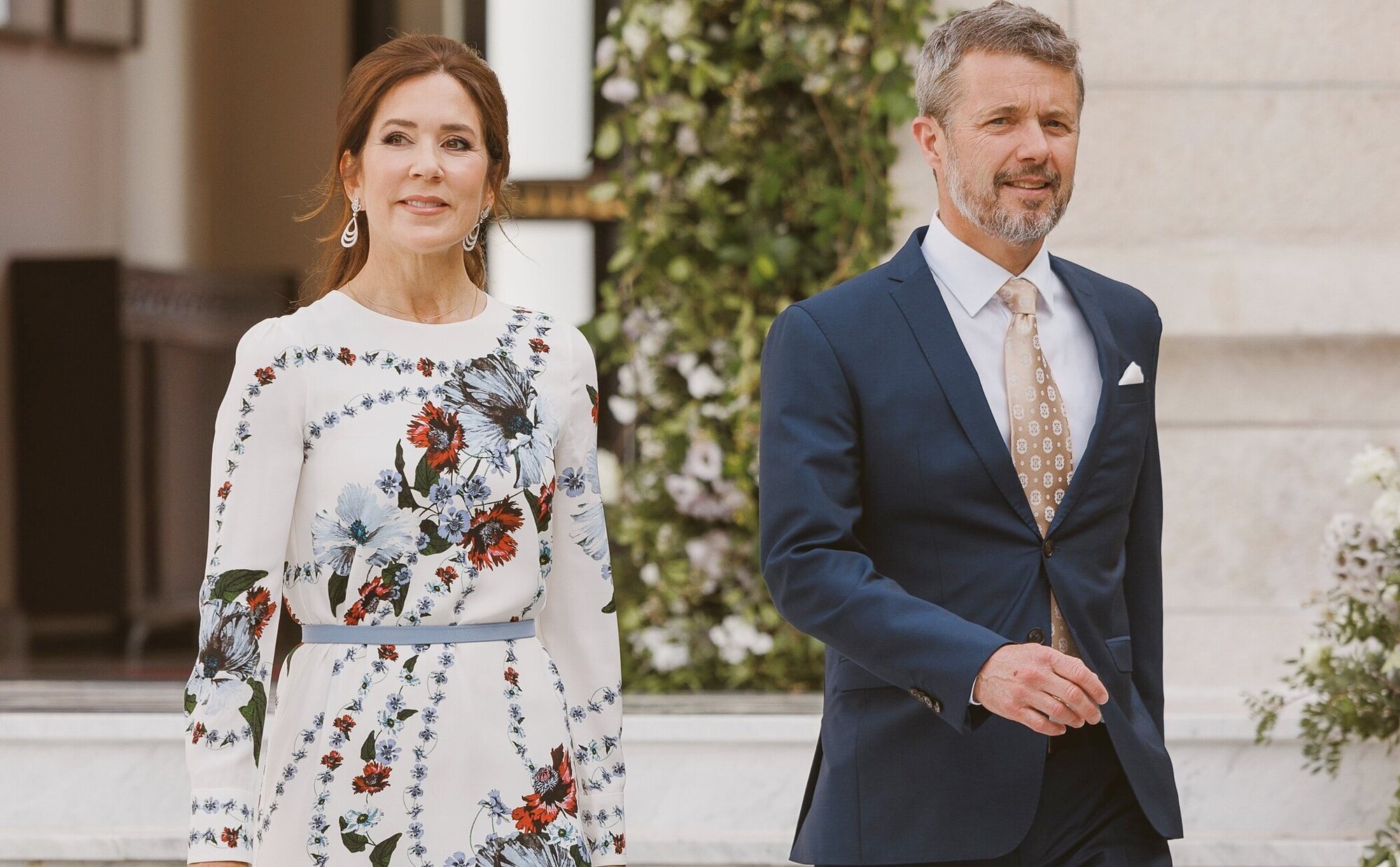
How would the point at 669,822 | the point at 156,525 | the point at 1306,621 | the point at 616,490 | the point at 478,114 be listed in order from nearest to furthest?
the point at 478,114 < the point at 669,822 < the point at 1306,621 < the point at 616,490 < the point at 156,525

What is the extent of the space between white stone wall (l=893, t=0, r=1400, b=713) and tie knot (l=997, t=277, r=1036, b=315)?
183cm

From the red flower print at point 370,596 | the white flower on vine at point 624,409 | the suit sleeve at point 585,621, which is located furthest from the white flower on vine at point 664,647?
the red flower print at point 370,596

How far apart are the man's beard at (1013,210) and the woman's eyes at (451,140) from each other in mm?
569

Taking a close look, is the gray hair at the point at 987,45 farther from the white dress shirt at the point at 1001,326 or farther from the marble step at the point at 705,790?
the marble step at the point at 705,790

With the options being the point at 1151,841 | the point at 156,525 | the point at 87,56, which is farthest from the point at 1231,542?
the point at 87,56

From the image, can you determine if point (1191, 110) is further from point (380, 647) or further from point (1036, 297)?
point (380, 647)

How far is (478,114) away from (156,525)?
16.2 feet

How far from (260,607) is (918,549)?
2.40 feet

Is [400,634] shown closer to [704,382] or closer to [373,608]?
[373,608]

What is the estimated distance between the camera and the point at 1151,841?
1.95 metres

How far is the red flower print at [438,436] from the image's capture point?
188cm

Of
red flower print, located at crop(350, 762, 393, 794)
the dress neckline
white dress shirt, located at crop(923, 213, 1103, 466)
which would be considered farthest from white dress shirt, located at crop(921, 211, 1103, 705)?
red flower print, located at crop(350, 762, 393, 794)

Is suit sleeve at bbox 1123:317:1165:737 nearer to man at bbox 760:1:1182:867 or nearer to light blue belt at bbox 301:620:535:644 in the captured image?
man at bbox 760:1:1182:867

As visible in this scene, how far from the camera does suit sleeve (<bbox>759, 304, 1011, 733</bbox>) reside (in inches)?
68.0
